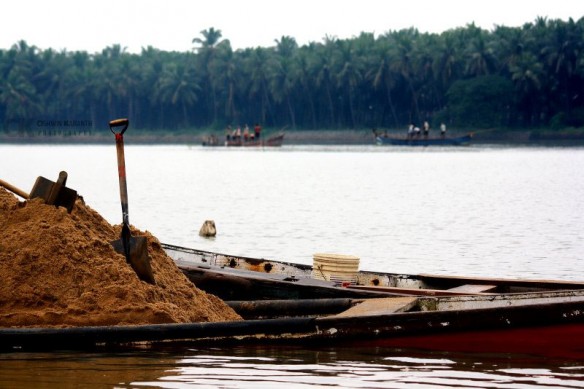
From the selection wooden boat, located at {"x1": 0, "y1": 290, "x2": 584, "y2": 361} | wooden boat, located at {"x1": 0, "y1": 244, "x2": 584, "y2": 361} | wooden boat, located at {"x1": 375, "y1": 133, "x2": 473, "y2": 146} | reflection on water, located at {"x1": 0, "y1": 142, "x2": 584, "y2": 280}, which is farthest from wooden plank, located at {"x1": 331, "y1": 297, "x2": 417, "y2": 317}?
wooden boat, located at {"x1": 375, "y1": 133, "x2": 473, "y2": 146}

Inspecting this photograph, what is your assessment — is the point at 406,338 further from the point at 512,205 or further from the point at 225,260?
the point at 512,205

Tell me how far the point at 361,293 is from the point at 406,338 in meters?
1.56

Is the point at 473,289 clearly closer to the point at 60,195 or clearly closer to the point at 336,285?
the point at 336,285

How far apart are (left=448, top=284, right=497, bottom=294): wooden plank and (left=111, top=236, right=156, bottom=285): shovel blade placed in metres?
3.21

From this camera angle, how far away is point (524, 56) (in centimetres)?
9681

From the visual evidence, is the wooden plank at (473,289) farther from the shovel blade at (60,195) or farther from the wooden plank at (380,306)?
the shovel blade at (60,195)

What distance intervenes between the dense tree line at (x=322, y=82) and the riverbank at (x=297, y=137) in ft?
3.49

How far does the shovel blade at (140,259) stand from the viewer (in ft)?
34.6

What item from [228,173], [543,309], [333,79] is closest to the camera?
[543,309]

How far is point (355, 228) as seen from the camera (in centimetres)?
2834

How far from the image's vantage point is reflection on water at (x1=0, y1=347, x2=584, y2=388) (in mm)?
9352

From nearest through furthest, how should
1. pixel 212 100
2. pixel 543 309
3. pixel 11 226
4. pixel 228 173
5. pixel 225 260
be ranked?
pixel 543 309 < pixel 11 226 < pixel 225 260 < pixel 228 173 < pixel 212 100

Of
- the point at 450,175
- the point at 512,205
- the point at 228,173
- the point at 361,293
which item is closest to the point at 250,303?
the point at 361,293

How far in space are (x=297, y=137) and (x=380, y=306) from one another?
104600mm
